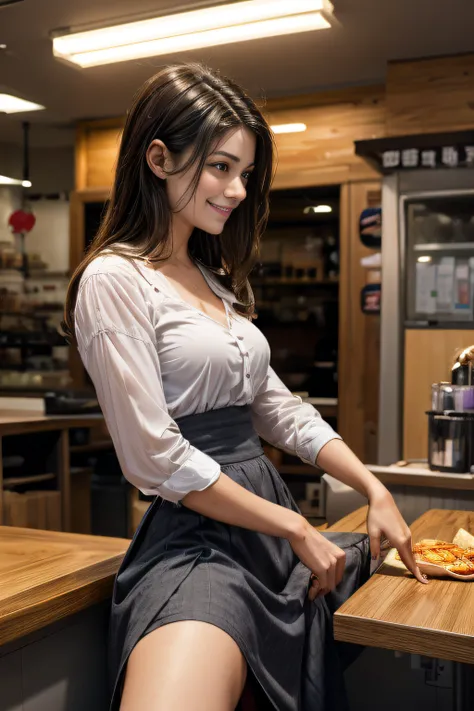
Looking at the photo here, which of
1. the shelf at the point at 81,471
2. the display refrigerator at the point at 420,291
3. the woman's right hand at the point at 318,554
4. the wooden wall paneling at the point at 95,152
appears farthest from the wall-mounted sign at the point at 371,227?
the woman's right hand at the point at 318,554

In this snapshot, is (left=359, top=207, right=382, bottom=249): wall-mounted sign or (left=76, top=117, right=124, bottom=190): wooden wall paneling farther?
(left=76, top=117, right=124, bottom=190): wooden wall paneling

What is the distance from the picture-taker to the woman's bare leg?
109 centimetres

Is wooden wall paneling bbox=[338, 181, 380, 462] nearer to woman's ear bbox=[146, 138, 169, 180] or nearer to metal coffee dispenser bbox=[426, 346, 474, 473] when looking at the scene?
metal coffee dispenser bbox=[426, 346, 474, 473]

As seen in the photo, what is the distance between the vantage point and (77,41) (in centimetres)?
453

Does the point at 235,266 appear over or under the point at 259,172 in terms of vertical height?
under

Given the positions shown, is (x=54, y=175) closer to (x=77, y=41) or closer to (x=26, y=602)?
(x=77, y=41)

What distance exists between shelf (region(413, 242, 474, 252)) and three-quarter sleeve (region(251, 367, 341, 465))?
2.76m

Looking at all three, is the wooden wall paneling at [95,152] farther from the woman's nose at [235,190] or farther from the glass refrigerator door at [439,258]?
the woman's nose at [235,190]

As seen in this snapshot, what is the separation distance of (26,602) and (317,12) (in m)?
3.62

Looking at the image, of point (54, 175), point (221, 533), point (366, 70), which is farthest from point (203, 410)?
point (54, 175)

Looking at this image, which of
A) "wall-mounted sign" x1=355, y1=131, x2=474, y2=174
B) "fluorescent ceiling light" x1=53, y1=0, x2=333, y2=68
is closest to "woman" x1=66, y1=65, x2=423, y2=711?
"wall-mounted sign" x1=355, y1=131, x2=474, y2=174

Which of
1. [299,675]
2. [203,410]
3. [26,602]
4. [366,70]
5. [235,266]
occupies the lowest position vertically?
[299,675]

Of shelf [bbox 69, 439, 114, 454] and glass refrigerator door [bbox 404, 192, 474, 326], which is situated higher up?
glass refrigerator door [bbox 404, 192, 474, 326]

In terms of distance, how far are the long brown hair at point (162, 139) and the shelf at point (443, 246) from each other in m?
2.80
